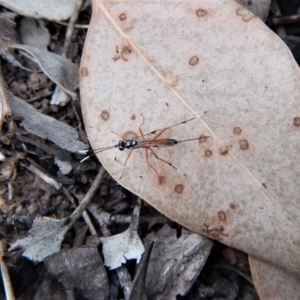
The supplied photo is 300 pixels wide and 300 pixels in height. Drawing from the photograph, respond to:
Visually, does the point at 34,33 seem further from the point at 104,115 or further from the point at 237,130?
the point at 237,130

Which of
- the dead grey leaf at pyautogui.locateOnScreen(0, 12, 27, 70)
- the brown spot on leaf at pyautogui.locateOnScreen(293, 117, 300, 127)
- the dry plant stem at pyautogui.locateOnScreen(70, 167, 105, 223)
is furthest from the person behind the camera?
the dead grey leaf at pyautogui.locateOnScreen(0, 12, 27, 70)

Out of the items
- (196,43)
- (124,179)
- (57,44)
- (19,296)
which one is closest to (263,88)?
(196,43)

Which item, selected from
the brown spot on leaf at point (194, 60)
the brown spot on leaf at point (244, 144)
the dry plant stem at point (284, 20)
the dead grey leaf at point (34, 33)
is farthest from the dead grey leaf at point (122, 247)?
the dry plant stem at point (284, 20)

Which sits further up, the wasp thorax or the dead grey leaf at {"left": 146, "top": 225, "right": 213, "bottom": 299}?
the wasp thorax

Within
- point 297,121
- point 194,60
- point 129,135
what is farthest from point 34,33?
point 297,121

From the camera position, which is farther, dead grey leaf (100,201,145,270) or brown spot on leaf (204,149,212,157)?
dead grey leaf (100,201,145,270)

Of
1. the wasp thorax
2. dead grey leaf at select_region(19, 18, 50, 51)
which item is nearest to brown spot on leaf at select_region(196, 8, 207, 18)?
the wasp thorax

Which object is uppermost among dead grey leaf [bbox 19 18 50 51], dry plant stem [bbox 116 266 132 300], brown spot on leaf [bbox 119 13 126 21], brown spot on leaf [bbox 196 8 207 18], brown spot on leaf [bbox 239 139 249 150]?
brown spot on leaf [bbox 196 8 207 18]

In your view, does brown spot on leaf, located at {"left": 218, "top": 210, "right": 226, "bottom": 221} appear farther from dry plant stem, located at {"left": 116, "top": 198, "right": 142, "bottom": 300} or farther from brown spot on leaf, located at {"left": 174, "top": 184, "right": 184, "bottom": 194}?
dry plant stem, located at {"left": 116, "top": 198, "right": 142, "bottom": 300}
